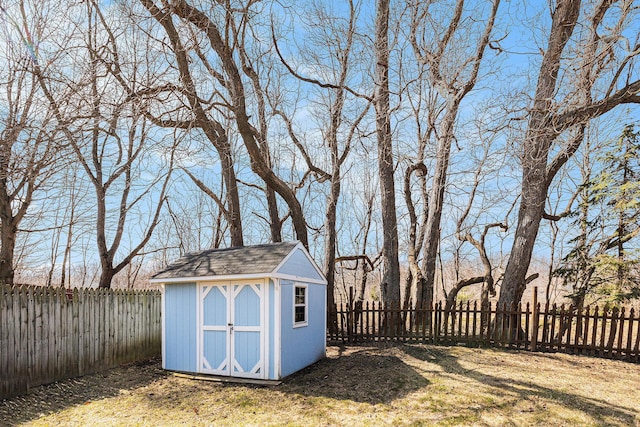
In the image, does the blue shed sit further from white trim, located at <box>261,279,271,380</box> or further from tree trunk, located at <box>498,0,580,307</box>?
tree trunk, located at <box>498,0,580,307</box>

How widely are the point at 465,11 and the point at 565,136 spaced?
4157mm

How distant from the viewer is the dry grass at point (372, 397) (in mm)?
5258

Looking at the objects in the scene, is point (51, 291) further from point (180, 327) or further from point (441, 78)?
point (441, 78)

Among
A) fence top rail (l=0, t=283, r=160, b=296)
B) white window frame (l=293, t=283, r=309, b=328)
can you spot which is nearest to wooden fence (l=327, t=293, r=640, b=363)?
white window frame (l=293, t=283, r=309, b=328)

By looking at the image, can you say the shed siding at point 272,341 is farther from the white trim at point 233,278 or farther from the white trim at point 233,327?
the white trim at point 233,278

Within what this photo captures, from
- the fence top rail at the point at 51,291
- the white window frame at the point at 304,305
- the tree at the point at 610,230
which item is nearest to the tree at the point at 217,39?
the white window frame at the point at 304,305

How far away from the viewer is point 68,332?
713cm

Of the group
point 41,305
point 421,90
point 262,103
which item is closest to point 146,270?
point 262,103

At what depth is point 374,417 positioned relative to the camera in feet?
17.2

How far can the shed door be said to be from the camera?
6.95 meters

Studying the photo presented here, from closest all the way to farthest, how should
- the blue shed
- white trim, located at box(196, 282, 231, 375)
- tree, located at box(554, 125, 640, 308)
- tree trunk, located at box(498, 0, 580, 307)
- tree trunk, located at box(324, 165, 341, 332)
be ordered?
the blue shed → white trim, located at box(196, 282, 231, 375) → tree trunk, located at box(498, 0, 580, 307) → tree, located at box(554, 125, 640, 308) → tree trunk, located at box(324, 165, 341, 332)

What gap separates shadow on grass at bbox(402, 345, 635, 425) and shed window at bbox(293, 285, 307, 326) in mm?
2513

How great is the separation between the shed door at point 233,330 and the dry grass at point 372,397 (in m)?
0.37

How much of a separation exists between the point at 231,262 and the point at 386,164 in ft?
18.0
